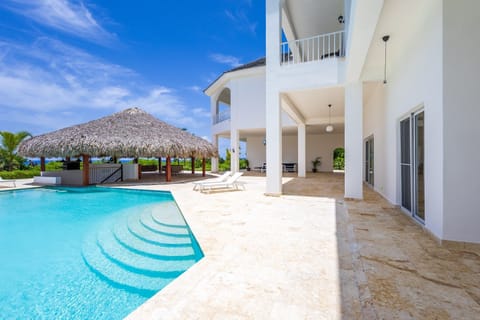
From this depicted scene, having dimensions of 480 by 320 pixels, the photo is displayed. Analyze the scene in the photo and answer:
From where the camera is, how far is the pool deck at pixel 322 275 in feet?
6.29

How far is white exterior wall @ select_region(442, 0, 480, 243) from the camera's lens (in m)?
3.21

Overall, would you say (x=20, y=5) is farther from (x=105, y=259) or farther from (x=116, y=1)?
(x=105, y=259)

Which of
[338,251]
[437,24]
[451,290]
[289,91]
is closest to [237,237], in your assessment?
[338,251]

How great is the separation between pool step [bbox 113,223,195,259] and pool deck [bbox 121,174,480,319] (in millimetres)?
380

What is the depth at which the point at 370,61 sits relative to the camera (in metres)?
6.27

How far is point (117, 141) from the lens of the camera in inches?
491

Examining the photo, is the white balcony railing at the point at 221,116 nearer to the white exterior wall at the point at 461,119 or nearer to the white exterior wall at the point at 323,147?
the white exterior wall at the point at 323,147

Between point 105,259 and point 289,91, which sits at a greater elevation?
point 289,91

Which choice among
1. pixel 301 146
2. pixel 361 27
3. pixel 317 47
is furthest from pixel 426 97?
pixel 301 146

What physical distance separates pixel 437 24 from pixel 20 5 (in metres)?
17.2

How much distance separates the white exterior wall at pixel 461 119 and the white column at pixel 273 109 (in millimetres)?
4791

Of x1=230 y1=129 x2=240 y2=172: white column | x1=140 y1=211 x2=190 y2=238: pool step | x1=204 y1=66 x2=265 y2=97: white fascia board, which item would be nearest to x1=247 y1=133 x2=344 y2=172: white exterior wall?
x1=230 y1=129 x2=240 y2=172: white column

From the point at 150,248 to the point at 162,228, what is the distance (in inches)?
40.2

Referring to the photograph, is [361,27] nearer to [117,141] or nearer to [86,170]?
[117,141]
